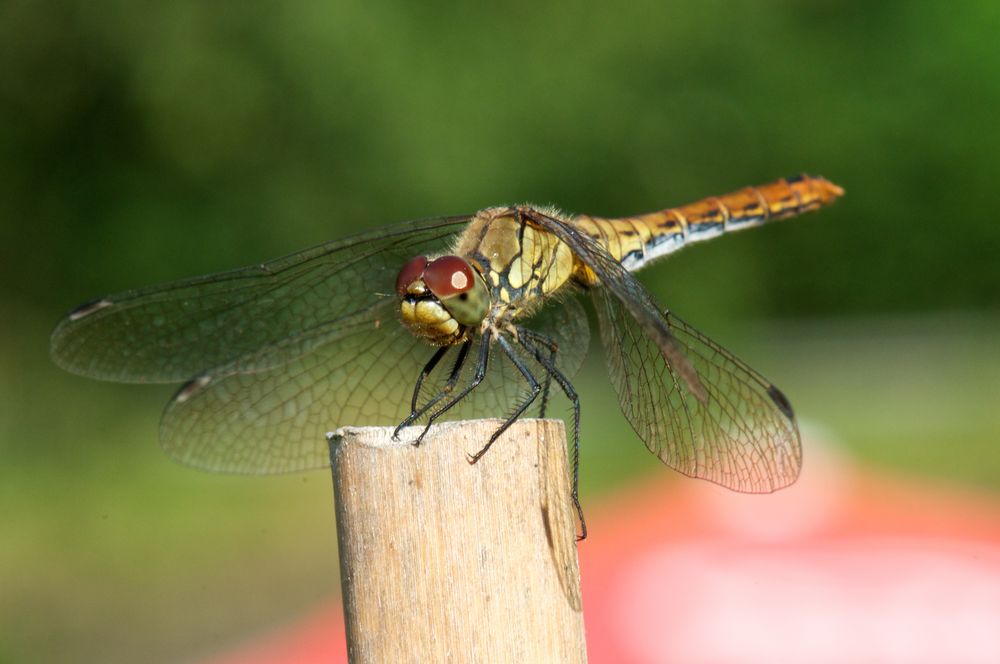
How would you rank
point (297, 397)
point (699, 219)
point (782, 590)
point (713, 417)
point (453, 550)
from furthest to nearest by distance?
point (782, 590) → point (699, 219) → point (297, 397) → point (713, 417) → point (453, 550)

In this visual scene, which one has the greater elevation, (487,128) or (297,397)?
(487,128)

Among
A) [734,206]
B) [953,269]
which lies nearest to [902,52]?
[953,269]

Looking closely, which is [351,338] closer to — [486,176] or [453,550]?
[453,550]

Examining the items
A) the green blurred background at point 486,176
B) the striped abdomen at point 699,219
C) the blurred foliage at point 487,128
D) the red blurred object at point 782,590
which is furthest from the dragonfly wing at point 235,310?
the blurred foliage at point 487,128

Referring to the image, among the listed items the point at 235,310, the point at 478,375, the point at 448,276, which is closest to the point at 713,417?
the point at 478,375

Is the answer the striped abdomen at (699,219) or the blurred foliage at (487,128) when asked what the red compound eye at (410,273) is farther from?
the blurred foliage at (487,128)

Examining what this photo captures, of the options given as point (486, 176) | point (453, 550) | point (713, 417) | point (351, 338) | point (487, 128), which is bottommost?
point (453, 550)

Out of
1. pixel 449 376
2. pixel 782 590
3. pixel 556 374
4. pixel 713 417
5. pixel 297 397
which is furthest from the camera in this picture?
pixel 782 590
